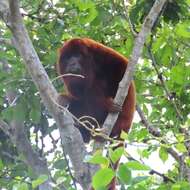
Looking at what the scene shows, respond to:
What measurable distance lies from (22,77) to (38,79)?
39.9 inches

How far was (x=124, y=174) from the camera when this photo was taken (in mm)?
1968

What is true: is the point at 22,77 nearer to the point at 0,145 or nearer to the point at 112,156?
the point at 0,145

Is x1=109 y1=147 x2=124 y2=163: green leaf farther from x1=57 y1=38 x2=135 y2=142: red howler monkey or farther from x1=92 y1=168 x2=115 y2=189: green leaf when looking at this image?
x1=57 y1=38 x2=135 y2=142: red howler monkey

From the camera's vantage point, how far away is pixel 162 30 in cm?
353

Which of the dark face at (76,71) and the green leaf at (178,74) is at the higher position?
the green leaf at (178,74)

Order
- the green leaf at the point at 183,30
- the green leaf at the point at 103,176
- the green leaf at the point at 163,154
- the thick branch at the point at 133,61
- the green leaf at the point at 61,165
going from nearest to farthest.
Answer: the green leaf at the point at 103,176 < the thick branch at the point at 133,61 < the green leaf at the point at 183,30 < the green leaf at the point at 163,154 < the green leaf at the point at 61,165

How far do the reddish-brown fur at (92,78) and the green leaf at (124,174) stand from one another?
161 cm

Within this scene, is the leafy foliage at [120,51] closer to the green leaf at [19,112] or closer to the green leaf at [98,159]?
the green leaf at [19,112]

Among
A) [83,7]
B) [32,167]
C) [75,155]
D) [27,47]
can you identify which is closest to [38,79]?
[27,47]

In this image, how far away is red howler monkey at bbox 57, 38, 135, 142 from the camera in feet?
12.1

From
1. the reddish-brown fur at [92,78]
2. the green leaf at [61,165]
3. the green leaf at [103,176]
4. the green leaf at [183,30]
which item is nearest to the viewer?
the green leaf at [103,176]

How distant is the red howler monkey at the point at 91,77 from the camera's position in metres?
3.69

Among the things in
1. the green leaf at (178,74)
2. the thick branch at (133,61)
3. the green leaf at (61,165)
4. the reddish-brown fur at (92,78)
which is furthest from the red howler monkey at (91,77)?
the thick branch at (133,61)

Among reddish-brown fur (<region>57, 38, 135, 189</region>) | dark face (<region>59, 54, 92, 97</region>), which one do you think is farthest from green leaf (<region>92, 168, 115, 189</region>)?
dark face (<region>59, 54, 92, 97</region>)
